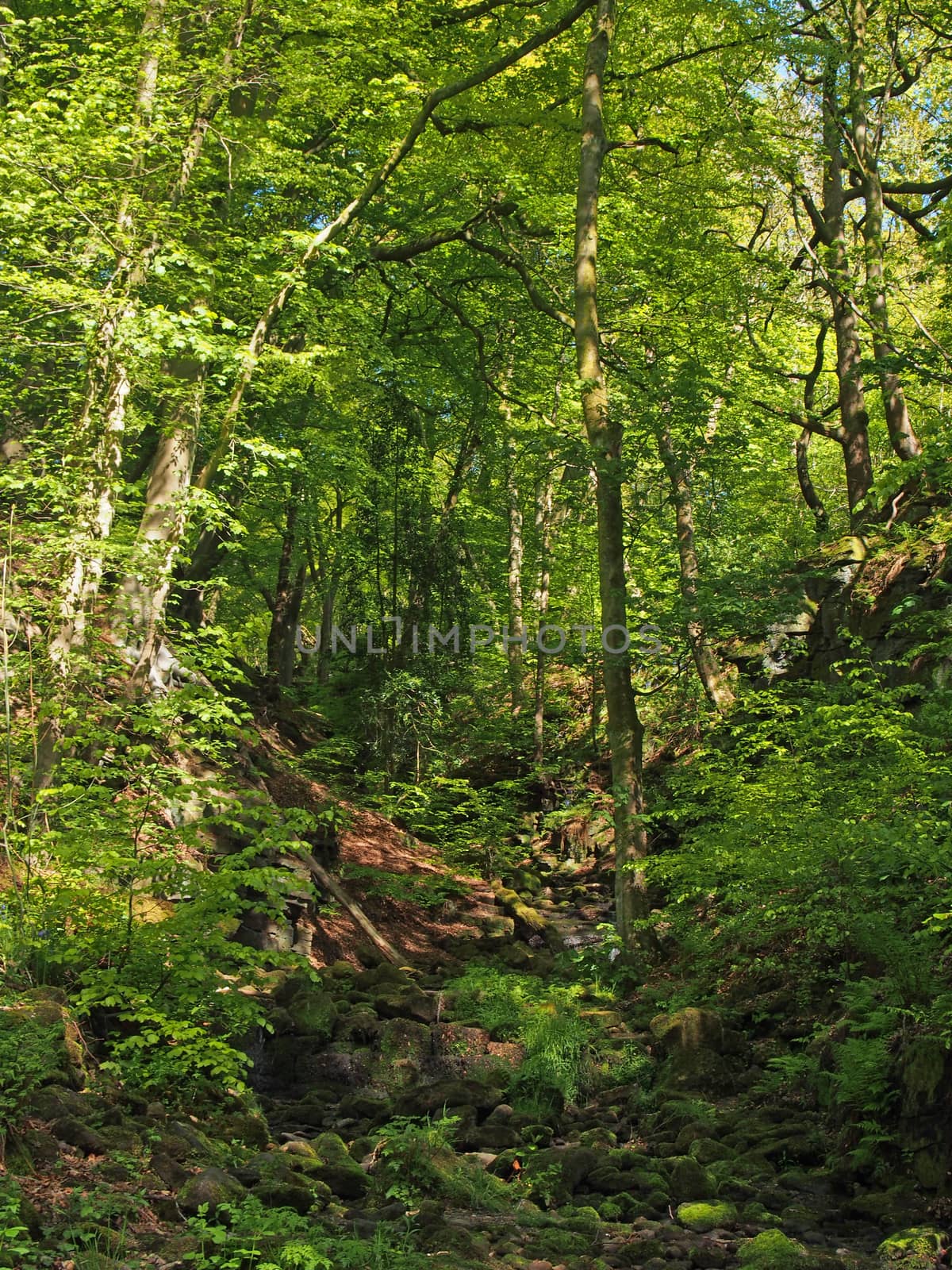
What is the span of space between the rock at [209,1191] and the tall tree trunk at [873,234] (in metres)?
10.3

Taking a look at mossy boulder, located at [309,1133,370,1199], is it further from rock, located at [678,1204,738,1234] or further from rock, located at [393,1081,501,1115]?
rock, located at [678,1204,738,1234]

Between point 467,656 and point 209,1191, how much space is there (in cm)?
1388

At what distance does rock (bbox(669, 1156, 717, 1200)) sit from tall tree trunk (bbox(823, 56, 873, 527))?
30.0 ft

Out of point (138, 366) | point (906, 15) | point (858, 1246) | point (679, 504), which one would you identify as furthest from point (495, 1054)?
point (906, 15)

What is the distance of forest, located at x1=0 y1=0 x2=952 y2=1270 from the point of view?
221 inches

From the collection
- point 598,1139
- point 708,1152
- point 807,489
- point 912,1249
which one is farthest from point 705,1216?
point 807,489

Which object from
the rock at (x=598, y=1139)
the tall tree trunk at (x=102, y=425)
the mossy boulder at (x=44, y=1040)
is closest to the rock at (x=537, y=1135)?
the rock at (x=598, y=1139)

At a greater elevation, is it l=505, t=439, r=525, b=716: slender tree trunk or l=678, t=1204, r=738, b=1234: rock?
l=505, t=439, r=525, b=716: slender tree trunk

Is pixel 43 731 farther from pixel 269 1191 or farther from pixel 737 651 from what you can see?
pixel 737 651

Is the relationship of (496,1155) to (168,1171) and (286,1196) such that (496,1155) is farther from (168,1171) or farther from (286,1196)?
(168,1171)

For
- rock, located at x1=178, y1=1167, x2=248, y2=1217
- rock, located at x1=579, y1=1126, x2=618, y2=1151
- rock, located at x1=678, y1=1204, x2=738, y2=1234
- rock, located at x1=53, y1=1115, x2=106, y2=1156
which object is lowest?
rock, located at x1=579, y1=1126, x2=618, y2=1151

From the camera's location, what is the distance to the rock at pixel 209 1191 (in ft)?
14.3

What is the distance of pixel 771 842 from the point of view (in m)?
7.86

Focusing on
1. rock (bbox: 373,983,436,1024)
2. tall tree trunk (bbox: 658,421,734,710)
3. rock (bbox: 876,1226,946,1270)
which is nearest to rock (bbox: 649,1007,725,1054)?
rock (bbox: 373,983,436,1024)
